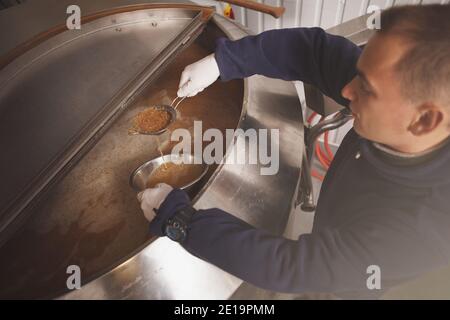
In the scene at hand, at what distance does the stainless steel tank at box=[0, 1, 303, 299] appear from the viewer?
0.56 metres

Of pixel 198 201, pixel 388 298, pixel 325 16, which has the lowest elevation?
pixel 388 298

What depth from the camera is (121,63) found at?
2.81 ft

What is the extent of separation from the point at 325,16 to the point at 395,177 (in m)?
0.74

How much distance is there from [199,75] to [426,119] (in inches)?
18.9

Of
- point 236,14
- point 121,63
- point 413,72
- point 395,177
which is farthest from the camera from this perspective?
point 236,14

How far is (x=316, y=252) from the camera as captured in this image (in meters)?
0.51

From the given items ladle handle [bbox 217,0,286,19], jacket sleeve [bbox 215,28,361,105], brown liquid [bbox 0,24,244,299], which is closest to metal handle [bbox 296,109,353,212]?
jacket sleeve [bbox 215,28,361,105]

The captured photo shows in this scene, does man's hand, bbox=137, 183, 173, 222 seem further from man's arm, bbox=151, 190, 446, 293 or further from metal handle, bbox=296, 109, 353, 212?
metal handle, bbox=296, 109, 353, 212

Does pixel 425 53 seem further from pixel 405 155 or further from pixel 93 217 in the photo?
pixel 93 217

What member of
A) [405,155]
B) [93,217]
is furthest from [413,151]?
[93,217]

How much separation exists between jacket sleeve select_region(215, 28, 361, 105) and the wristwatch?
0.36m
